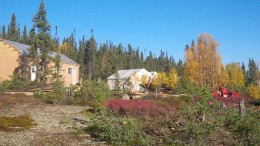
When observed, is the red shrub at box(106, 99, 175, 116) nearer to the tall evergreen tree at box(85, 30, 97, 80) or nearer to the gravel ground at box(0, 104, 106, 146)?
the gravel ground at box(0, 104, 106, 146)

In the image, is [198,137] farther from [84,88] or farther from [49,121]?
[84,88]

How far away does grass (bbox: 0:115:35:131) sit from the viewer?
13.1 m

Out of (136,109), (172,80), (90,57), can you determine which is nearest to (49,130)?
(136,109)

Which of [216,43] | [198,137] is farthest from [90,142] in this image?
[216,43]

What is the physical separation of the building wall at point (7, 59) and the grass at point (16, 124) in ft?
83.2

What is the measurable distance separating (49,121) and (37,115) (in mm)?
2109

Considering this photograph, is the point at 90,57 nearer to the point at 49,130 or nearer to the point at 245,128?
the point at 49,130

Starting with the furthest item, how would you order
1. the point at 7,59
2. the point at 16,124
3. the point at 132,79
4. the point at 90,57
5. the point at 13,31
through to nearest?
the point at 13,31 < the point at 90,57 < the point at 132,79 < the point at 7,59 < the point at 16,124

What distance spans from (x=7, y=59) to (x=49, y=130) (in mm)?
29244

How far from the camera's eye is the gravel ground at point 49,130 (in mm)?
11105

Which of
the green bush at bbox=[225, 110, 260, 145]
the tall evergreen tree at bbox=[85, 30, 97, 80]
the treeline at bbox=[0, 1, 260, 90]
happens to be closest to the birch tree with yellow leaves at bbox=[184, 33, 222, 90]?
the treeline at bbox=[0, 1, 260, 90]

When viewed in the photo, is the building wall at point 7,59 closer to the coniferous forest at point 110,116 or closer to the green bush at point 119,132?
the coniferous forest at point 110,116

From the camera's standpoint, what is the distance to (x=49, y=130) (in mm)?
13297

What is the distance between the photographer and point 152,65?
106 metres
